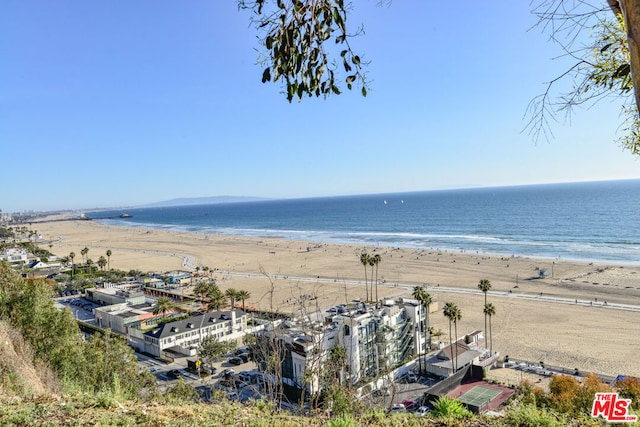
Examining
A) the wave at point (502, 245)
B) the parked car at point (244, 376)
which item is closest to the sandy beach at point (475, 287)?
the parked car at point (244, 376)

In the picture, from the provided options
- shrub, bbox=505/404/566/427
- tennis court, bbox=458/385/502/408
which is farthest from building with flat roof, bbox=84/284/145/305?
shrub, bbox=505/404/566/427

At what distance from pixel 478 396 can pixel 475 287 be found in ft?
83.0

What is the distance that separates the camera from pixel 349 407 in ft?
26.6

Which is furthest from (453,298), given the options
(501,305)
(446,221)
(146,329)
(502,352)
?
(446,221)

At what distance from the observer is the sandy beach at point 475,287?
27.1 meters

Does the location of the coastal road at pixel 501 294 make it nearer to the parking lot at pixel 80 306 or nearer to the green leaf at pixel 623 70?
the parking lot at pixel 80 306

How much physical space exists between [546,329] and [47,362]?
32.7 metres

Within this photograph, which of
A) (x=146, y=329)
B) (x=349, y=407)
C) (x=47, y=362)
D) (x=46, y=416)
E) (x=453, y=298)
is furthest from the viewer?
(x=453, y=298)

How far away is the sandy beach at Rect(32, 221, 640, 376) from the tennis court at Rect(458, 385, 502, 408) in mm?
6723

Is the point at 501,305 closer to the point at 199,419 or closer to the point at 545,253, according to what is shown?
the point at 545,253

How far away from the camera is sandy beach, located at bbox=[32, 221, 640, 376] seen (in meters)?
27.1

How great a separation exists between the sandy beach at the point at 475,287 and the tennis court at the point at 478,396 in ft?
22.1

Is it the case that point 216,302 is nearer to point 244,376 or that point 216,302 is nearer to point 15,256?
point 244,376

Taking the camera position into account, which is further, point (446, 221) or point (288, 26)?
point (446, 221)
